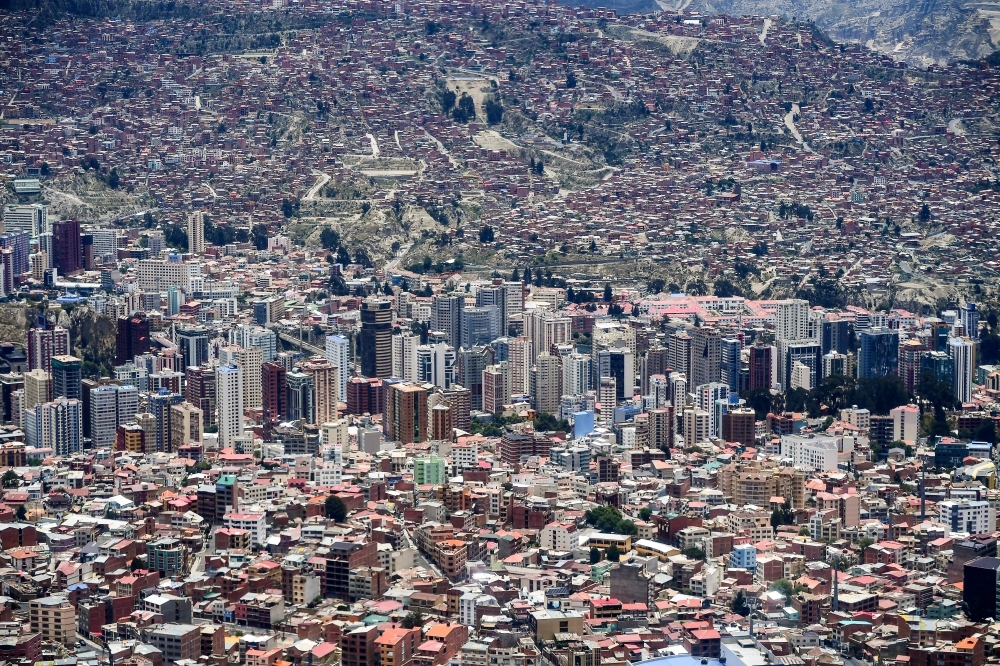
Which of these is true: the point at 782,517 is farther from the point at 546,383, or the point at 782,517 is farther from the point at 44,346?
the point at 44,346

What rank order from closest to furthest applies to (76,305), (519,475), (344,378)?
(519,475), (344,378), (76,305)

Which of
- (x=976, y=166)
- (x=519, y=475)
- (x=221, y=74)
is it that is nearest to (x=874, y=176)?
(x=976, y=166)

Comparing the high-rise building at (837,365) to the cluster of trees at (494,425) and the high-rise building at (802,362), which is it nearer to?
the high-rise building at (802,362)

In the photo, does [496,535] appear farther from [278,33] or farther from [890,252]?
[278,33]

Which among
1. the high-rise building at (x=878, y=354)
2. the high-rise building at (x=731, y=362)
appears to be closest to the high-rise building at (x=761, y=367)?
the high-rise building at (x=731, y=362)

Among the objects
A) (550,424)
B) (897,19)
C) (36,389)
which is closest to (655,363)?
(550,424)
